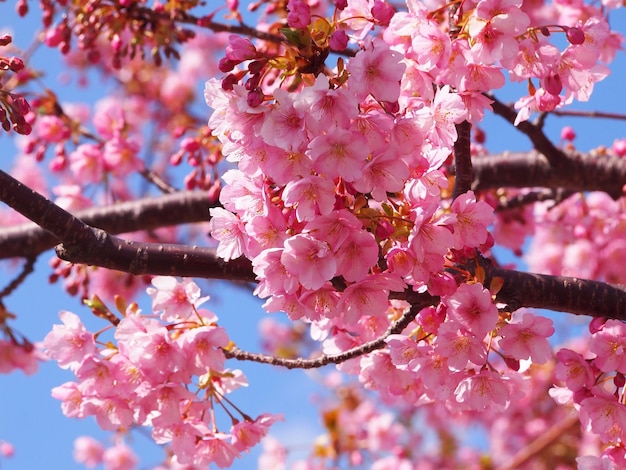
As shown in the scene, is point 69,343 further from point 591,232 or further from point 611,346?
point 591,232

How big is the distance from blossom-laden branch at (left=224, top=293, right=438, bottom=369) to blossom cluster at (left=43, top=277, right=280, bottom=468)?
57 millimetres

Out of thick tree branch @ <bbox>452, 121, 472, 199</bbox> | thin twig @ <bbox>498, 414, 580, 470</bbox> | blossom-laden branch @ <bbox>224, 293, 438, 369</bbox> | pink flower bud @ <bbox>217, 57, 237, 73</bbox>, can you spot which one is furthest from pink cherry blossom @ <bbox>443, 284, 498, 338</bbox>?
thin twig @ <bbox>498, 414, 580, 470</bbox>

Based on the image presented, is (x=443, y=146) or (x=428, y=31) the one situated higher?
(x=428, y=31)

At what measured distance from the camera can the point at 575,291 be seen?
6.10 ft

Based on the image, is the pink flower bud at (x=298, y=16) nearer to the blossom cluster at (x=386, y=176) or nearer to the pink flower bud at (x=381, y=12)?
the blossom cluster at (x=386, y=176)

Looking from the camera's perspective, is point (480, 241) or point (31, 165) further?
point (31, 165)

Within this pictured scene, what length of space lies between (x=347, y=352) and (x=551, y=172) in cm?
177

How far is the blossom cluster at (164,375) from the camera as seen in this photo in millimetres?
1955

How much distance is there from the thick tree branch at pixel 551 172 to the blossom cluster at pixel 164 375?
164 cm

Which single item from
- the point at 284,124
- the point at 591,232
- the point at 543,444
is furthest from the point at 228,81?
the point at 543,444

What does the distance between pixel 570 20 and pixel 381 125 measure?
2089 mm

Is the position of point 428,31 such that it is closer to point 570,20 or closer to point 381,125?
point 381,125

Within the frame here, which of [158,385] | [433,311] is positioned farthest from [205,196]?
[433,311]

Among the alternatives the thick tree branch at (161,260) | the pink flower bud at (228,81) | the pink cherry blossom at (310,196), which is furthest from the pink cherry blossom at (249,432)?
the pink flower bud at (228,81)
